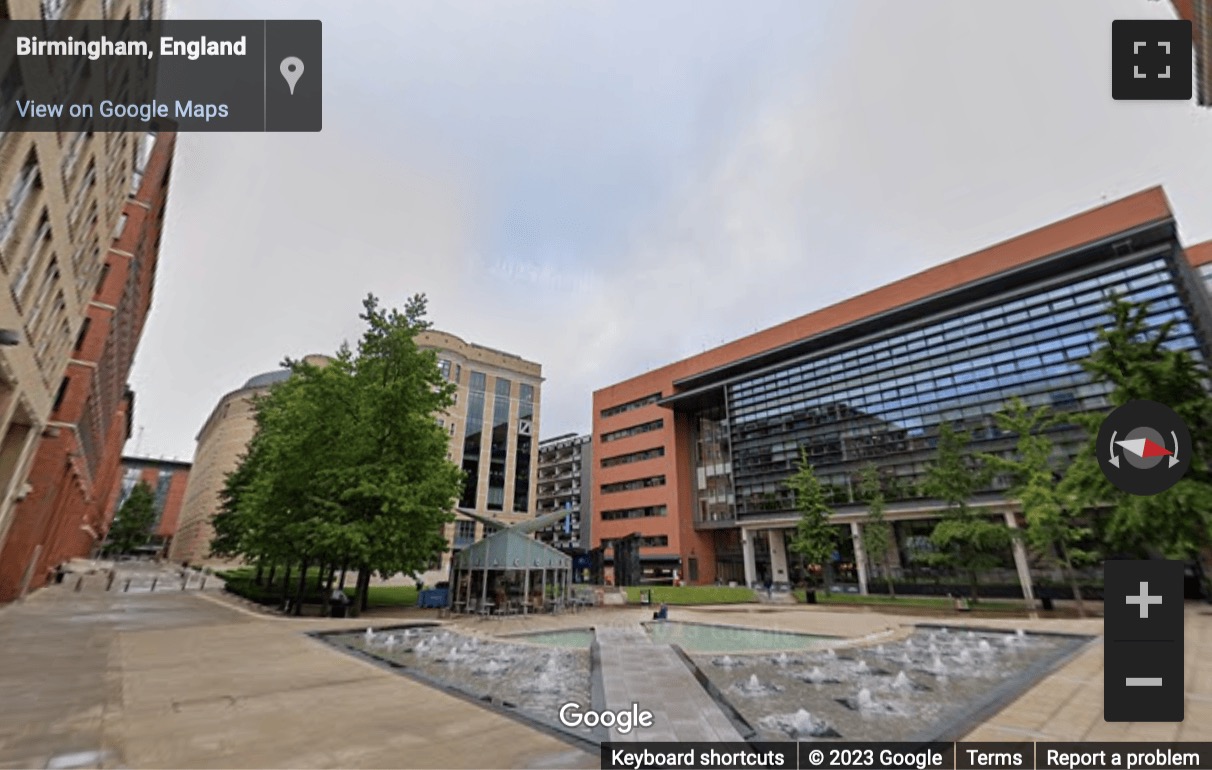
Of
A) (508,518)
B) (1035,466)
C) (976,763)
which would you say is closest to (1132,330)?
(1035,466)

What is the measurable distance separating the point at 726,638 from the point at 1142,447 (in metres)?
15.8

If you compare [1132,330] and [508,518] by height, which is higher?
[1132,330]

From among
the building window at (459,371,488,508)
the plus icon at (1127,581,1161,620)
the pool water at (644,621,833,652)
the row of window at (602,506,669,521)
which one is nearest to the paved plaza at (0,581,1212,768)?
the plus icon at (1127,581,1161,620)

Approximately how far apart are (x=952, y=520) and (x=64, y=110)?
1630 inches

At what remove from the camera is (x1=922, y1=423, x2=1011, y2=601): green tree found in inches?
1138

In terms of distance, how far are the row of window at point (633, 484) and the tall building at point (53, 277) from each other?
46544 mm

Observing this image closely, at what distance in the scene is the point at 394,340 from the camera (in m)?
23.1

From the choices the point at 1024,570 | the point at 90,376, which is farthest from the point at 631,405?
the point at 90,376

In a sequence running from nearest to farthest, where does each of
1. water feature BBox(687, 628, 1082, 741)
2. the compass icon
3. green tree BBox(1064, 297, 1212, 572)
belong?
the compass icon, water feature BBox(687, 628, 1082, 741), green tree BBox(1064, 297, 1212, 572)

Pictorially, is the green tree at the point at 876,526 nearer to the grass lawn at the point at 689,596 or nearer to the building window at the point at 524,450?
the grass lawn at the point at 689,596

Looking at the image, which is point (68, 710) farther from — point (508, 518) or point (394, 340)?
point (508, 518)

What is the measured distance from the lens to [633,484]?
60.8 m

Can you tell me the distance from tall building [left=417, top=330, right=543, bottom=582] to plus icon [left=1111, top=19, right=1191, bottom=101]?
58.7m

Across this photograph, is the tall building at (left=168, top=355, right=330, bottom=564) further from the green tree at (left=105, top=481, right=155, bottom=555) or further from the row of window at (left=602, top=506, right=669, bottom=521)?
the row of window at (left=602, top=506, right=669, bottom=521)
